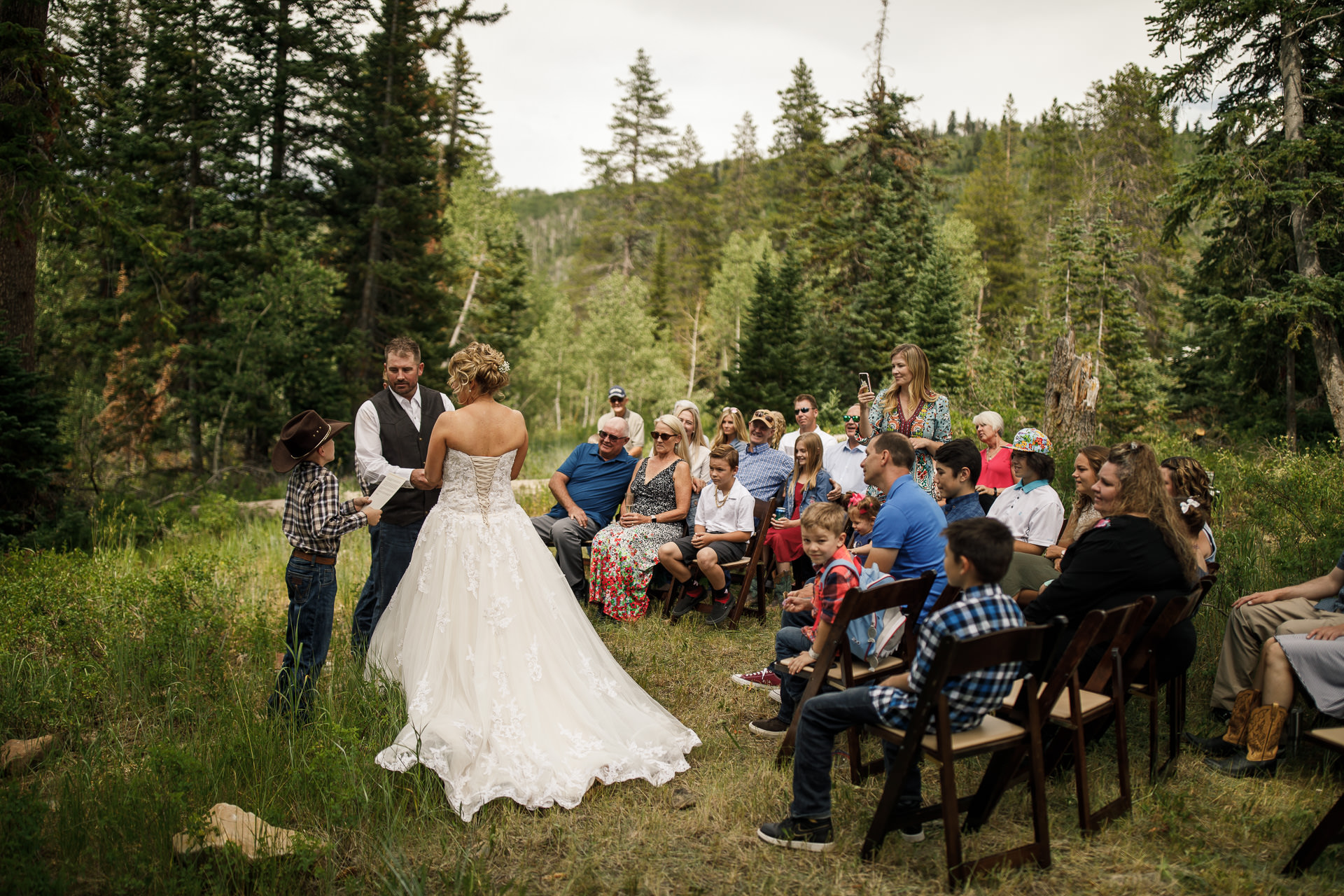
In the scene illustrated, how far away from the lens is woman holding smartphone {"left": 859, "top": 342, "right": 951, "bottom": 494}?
6.53 meters

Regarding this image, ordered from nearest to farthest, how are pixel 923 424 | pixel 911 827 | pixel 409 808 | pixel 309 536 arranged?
pixel 911 827, pixel 409 808, pixel 309 536, pixel 923 424

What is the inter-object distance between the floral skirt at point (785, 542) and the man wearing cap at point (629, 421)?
5.64 ft

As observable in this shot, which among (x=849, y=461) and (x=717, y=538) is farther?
(x=849, y=461)

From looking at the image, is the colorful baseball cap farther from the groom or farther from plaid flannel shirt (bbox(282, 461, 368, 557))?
plaid flannel shirt (bbox(282, 461, 368, 557))

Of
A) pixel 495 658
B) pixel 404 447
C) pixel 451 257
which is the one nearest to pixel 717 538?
pixel 404 447

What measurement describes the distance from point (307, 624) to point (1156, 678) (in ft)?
14.2

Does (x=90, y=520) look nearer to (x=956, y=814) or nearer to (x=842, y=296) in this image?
(x=956, y=814)

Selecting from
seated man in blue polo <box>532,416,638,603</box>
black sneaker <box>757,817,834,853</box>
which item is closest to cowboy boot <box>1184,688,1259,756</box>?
black sneaker <box>757,817,834,853</box>

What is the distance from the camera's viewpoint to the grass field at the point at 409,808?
301cm

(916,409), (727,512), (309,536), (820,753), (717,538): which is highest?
(916,409)

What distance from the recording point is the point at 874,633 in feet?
13.7

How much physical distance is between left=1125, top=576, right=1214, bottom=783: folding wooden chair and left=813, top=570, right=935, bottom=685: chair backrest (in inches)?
37.9

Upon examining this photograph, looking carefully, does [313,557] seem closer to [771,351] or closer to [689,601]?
[689,601]

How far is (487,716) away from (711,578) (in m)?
2.94
